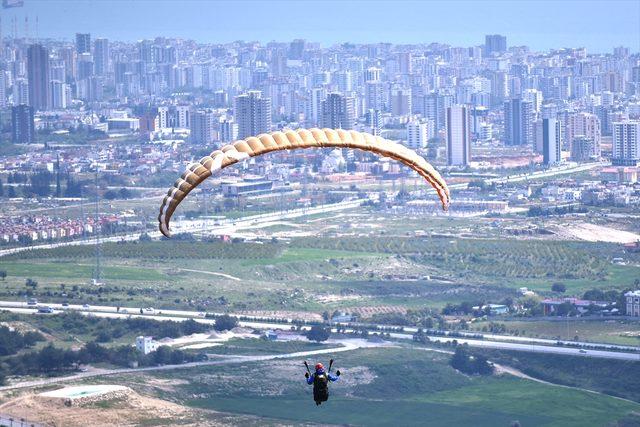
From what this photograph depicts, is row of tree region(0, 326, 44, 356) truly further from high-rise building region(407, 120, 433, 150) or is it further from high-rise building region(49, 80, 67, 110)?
high-rise building region(49, 80, 67, 110)

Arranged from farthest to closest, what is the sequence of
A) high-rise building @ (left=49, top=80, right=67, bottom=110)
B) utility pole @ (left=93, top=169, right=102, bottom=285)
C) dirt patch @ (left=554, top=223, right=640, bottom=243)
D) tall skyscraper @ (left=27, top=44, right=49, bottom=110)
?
high-rise building @ (left=49, top=80, right=67, bottom=110) < tall skyscraper @ (left=27, top=44, right=49, bottom=110) < dirt patch @ (left=554, top=223, right=640, bottom=243) < utility pole @ (left=93, top=169, right=102, bottom=285)

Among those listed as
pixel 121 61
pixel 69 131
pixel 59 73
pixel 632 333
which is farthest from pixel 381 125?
pixel 632 333

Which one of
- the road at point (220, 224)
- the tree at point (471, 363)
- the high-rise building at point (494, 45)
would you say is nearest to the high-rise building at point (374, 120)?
the road at point (220, 224)

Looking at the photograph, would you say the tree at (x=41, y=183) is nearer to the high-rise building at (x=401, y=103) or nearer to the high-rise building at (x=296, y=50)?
the high-rise building at (x=401, y=103)

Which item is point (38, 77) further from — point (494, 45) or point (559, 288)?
point (559, 288)

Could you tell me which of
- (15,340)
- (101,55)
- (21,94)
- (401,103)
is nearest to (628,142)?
(401,103)

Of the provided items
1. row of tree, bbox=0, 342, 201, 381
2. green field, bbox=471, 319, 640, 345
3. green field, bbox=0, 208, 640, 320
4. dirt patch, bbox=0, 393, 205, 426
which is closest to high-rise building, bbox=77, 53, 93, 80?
green field, bbox=0, 208, 640, 320
